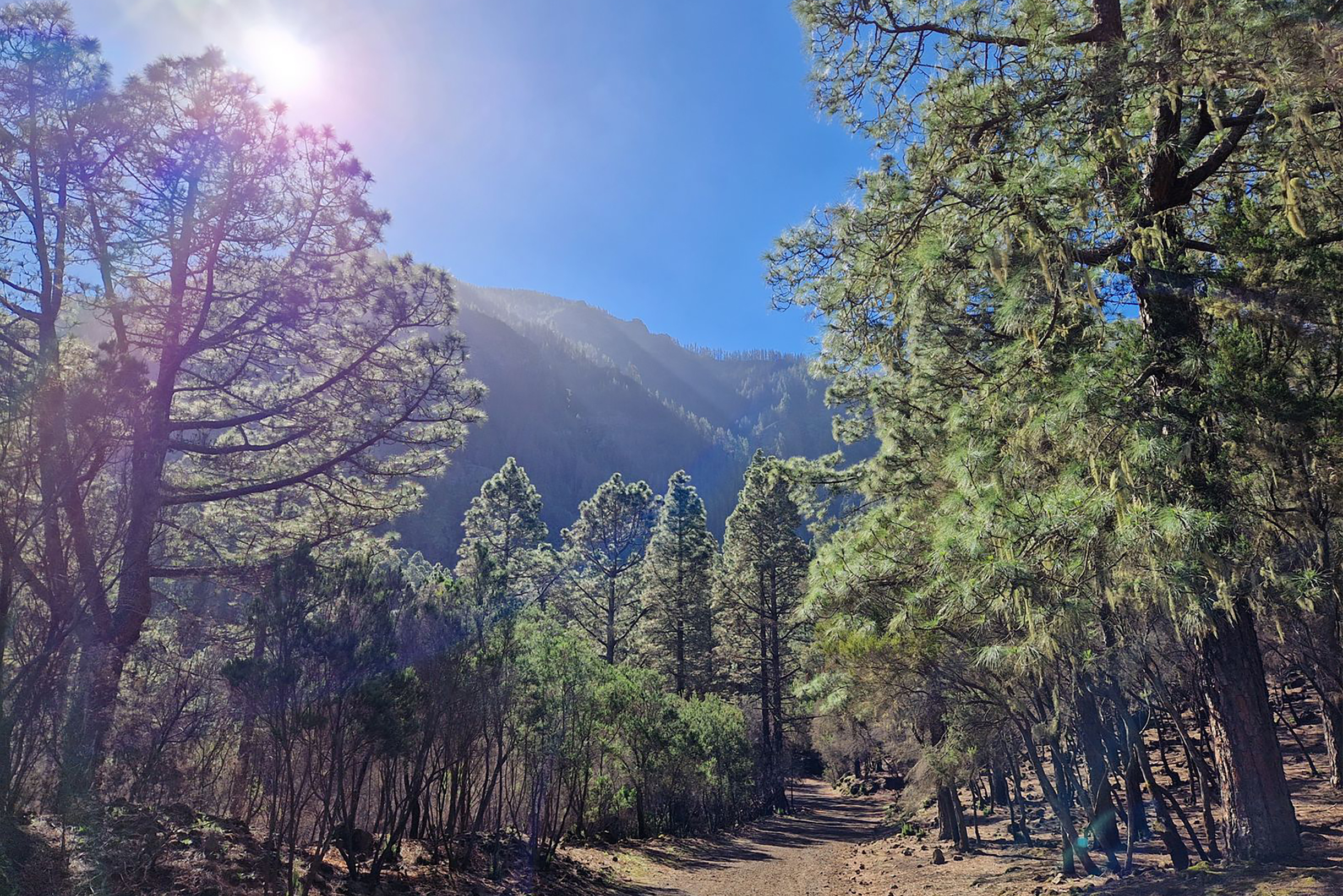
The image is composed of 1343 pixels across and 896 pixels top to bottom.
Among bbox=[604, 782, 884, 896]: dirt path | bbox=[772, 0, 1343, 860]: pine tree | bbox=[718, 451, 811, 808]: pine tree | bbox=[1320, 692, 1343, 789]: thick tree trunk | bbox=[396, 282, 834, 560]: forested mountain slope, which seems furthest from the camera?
bbox=[396, 282, 834, 560]: forested mountain slope

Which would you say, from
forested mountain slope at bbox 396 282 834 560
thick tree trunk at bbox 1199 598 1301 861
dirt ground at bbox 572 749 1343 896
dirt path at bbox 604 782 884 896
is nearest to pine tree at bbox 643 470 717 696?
dirt path at bbox 604 782 884 896

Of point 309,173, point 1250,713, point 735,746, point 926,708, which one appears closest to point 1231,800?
point 1250,713

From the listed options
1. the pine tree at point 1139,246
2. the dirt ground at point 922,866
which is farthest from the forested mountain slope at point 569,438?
the pine tree at point 1139,246

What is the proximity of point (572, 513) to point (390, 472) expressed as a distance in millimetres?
119816

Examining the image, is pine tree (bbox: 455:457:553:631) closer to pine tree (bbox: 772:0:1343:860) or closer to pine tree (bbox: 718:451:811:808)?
pine tree (bbox: 718:451:811:808)

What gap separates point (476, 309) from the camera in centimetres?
18188

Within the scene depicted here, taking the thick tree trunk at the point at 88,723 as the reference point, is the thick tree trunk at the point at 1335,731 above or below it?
below

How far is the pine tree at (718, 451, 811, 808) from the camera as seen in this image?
3297 cm

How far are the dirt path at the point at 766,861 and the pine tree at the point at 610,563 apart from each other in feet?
36.5

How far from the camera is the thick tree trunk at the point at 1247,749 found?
5547 mm

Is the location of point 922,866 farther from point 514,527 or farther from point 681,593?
point 514,527

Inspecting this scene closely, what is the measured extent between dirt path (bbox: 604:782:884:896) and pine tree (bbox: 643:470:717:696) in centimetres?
748

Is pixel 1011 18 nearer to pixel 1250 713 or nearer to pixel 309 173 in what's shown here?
pixel 1250 713

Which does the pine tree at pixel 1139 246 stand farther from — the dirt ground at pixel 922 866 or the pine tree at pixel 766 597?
the pine tree at pixel 766 597
